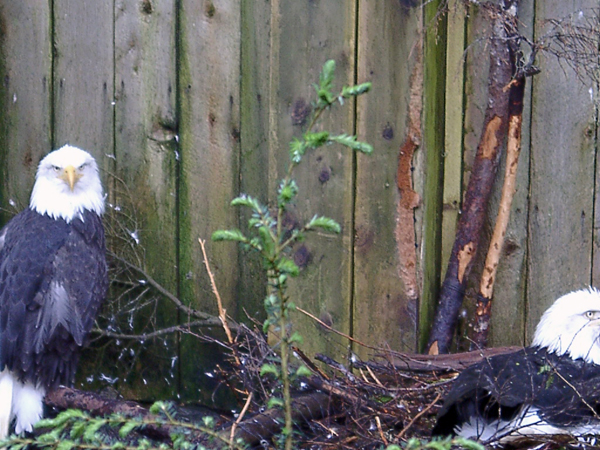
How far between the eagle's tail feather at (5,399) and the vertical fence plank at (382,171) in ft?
4.88

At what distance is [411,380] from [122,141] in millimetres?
1673

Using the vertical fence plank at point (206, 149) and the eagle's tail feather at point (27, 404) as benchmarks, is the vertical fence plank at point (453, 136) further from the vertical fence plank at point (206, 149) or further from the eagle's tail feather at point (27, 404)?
the eagle's tail feather at point (27, 404)

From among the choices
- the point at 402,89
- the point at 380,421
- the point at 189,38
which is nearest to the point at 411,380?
the point at 380,421

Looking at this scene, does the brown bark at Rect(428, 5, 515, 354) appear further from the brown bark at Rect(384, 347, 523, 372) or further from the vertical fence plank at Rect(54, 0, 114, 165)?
the vertical fence plank at Rect(54, 0, 114, 165)

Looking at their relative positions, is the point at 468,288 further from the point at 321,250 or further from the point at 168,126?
the point at 168,126

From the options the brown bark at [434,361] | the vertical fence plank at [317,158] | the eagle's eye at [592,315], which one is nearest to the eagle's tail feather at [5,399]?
the vertical fence plank at [317,158]

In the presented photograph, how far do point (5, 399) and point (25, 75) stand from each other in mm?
1409

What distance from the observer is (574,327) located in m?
3.22

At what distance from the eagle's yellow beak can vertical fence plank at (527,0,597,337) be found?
1943 mm

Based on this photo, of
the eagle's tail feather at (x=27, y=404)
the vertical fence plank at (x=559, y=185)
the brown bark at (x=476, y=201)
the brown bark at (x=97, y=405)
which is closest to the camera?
the brown bark at (x=97, y=405)

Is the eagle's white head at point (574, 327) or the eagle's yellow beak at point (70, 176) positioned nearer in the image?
the eagle's white head at point (574, 327)

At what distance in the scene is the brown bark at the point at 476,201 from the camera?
11.0 feet

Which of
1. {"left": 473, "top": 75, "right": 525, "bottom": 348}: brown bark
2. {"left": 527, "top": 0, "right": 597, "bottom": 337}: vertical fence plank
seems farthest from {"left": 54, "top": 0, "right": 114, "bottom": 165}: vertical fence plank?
{"left": 527, "top": 0, "right": 597, "bottom": 337}: vertical fence plank

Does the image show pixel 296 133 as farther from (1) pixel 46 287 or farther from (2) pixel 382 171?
(1) pixel 46 287
